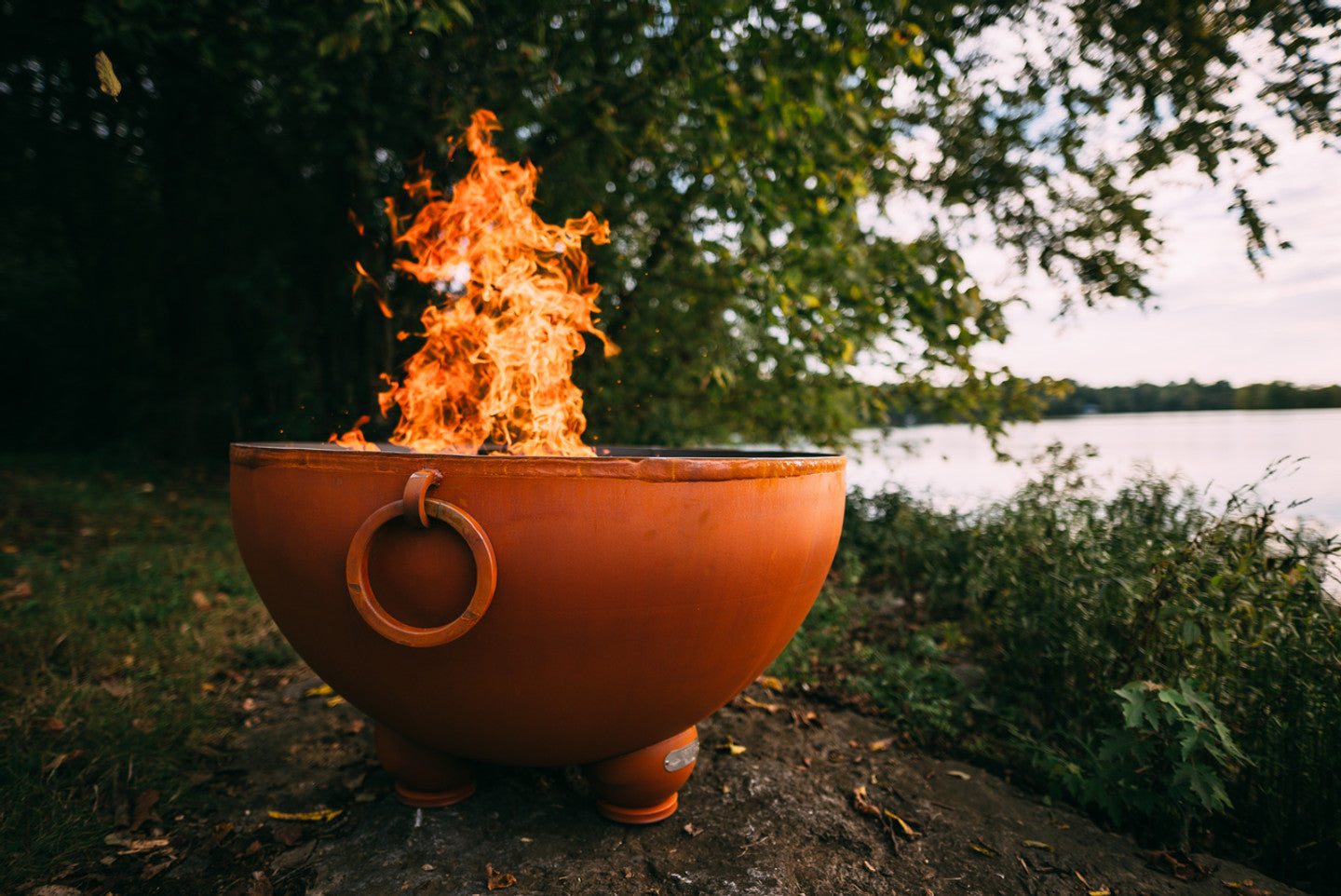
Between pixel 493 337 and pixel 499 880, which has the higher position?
pixel 493 337

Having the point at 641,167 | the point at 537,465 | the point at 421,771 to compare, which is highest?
the point at 641,167

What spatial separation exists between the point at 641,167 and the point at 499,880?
5083 mm

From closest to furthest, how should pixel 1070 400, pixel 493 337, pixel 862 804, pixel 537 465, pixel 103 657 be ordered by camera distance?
pixel 537 465
pixel 862 804
pixel 493 337
pixel 103 657
pixel 1070 400

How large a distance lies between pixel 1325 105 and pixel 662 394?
4.31m

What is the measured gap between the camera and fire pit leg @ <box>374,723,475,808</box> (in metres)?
1.80

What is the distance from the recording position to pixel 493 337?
2236 millimetres

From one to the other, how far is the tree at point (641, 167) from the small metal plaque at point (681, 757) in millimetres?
2178

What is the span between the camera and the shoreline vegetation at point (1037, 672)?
1798 millimetres

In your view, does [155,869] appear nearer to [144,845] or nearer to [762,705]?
[144,845]

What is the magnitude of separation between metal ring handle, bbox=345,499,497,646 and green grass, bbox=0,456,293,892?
1202mm

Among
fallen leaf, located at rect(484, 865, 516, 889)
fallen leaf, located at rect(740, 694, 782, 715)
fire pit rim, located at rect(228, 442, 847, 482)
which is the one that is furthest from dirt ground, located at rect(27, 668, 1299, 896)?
fire pit rim, located at rect(228, 442, 847, 482)

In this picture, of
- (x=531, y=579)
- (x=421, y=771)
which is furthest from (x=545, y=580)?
(x=421, y=771)

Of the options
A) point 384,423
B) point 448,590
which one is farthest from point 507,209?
point 384,423

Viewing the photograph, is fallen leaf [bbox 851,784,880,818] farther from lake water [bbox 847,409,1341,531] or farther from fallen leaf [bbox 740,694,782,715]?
lake water [bbox 847,409,1341,531]
